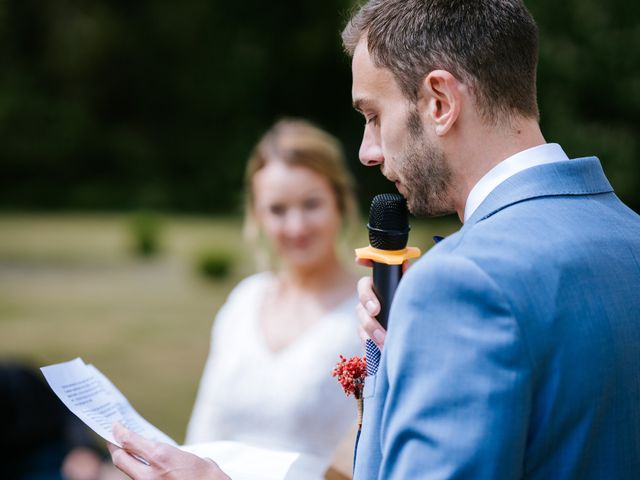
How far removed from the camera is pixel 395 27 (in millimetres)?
1573

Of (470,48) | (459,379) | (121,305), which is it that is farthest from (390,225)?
(121,305)

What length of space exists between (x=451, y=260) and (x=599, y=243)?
0.98 ft

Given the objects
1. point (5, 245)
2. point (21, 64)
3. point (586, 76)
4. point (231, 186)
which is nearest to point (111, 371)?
point (5, 245)

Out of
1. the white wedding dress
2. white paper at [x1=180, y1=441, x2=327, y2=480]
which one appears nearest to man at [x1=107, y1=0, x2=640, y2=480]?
white paper at [x1=180, y1=441, x2=327, y2=480]

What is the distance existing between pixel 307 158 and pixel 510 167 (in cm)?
217

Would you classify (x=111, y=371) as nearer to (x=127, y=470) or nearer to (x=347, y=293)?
(x=347, y=293)

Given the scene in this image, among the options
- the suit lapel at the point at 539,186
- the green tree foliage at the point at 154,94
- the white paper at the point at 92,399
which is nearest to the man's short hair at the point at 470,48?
the suit lapel at the point at 539,186

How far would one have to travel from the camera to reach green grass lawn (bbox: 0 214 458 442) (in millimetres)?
9086

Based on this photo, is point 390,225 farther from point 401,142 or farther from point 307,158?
point 307,158

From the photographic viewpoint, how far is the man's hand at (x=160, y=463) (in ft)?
5.51

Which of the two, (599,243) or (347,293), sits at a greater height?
(599,243)

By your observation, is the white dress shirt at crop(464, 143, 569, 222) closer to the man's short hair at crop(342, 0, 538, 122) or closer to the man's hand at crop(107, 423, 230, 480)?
the man's short hair at crop(342, 0, 538, 122)

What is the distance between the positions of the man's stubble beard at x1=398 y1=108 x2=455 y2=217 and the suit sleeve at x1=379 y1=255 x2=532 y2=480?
0.31 metres

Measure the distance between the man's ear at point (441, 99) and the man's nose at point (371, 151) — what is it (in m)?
0.16
